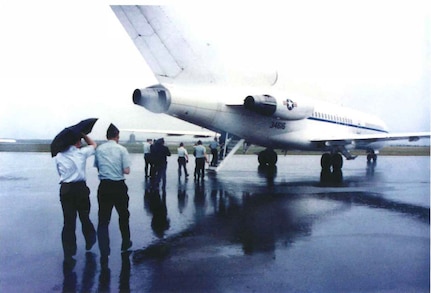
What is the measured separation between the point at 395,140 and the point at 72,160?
58.7ft

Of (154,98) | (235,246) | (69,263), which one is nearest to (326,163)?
(154,98)

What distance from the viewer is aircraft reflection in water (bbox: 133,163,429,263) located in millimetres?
6680

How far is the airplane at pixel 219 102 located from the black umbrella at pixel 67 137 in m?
5.99

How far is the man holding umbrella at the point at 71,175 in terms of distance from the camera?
5.67 meters

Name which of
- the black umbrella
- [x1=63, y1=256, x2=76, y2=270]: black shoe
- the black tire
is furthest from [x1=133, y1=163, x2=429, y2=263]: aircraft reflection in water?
the black tire

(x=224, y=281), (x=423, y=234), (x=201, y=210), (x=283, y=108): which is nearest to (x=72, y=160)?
(x=224, y=281)

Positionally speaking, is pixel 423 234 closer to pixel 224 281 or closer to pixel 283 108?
pixel 224 281

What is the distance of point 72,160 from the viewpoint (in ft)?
18.8

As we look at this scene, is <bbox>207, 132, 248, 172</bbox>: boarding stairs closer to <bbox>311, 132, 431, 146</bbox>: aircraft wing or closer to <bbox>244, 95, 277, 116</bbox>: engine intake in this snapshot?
<bbox>244, 95, 277, 116</bbox>: engine intake

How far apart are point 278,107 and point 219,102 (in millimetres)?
2726

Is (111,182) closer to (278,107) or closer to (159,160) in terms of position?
(159,160)

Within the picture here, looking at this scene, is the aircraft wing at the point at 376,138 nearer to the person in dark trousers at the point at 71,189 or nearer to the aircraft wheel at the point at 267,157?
the aircraft wheel at the point at 267,157

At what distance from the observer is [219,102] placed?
14.5 meters

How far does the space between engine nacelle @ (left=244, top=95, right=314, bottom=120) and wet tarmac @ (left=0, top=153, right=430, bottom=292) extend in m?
4.52
